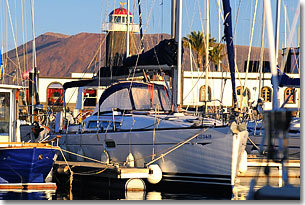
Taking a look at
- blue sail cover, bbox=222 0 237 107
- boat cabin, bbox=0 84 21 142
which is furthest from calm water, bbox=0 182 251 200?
blue sail cover, bbox=222 0 237 107

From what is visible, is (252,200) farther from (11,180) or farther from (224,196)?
(11,180)

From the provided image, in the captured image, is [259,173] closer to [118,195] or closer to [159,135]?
[159,135]

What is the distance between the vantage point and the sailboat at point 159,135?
16.0m

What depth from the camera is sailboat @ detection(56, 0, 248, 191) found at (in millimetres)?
15977

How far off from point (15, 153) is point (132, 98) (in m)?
4.85

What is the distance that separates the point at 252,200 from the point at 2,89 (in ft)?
33.0

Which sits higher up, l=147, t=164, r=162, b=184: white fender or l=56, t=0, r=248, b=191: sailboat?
l=56, t=0, r=248, b=191: sailboat

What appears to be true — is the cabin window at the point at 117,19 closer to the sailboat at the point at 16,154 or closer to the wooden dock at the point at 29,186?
the sailboat at the point at 16,154

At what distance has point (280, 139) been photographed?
319 inches

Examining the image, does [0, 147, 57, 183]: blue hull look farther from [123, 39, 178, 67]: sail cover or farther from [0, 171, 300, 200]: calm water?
[123, 39, 178, 67]: sail cover

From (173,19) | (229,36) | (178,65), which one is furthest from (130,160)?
(173,19)

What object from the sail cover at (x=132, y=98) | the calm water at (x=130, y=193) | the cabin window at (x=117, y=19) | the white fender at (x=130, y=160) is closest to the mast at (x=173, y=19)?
the sail cover at (x=132, y=98)

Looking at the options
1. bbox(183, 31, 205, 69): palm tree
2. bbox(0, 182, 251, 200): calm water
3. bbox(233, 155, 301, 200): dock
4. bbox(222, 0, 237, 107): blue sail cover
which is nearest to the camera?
bbox(0, 182, 251, 200): calm water

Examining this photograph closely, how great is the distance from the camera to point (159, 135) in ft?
55.4
